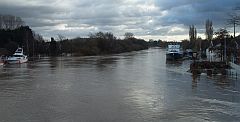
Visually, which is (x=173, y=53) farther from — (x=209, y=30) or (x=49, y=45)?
(x=49, y=45)

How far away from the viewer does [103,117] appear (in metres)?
14.7

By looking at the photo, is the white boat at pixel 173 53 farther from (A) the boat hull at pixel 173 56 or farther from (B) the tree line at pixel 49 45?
(B) the tree line at pixel 49 45

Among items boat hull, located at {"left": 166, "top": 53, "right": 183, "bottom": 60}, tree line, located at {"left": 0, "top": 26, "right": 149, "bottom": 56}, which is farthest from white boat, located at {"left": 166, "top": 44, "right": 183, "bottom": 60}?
tree line, located at {"left": 0, "top": 26, "right": 149, "bottom": 56}

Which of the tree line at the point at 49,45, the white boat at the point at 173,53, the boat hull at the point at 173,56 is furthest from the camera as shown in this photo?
the tree line at the point at 49,45

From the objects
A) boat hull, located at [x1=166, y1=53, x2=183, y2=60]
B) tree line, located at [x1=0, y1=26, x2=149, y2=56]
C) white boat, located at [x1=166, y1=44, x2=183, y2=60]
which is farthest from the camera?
tree line, located at [x1=0, y1=26, x2=149, y2=56]

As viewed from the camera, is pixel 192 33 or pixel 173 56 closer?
pixel 173 56

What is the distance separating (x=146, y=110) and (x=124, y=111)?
93cm

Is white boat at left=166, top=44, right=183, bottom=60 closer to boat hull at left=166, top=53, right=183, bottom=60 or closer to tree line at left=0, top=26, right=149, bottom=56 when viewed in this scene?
boat hull at left=166, top=53, right=183, bottom=60

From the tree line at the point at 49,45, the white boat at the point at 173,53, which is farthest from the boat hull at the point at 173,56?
the tree line at the point at 49,45

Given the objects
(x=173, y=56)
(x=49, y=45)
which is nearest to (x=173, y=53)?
(x=173, y=56)

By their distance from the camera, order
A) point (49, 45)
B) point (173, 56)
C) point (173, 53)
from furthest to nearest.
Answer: point (49, 45), point (173, 53), point (173, 56)

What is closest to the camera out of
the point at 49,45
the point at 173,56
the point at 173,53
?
the point at 173,56

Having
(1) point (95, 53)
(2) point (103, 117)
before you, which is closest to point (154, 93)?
(2) point (103, 117)

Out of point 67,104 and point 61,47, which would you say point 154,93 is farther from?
point 61,47
